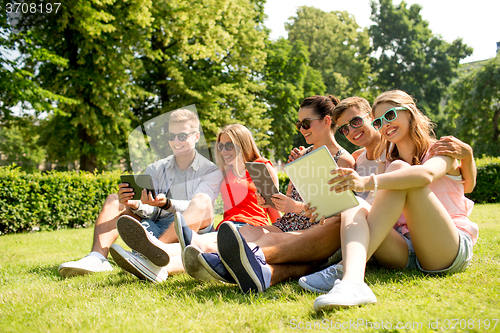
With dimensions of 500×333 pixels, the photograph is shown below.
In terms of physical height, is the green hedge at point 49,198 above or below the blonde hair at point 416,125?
below

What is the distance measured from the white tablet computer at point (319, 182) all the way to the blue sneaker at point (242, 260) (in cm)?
54

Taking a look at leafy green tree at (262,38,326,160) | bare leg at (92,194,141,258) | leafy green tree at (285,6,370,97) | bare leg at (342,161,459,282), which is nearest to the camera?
bare leg at (342,161,459,282)

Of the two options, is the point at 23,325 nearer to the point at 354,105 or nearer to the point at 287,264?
the point at 287,264

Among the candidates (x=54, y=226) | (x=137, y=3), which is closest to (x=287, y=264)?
(x=54, y=226)

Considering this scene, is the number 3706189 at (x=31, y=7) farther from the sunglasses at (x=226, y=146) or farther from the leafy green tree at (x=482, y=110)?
the leafy green tree at (x=482, y=110)

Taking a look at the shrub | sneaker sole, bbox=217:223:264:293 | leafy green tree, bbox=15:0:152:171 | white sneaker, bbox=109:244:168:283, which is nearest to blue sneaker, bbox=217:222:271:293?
sneaker sole, bbox=217:223:264:293

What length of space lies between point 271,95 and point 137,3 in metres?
9.94

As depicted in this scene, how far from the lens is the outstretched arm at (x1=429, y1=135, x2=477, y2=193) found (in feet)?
8.11

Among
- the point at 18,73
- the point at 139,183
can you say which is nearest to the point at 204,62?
the point at 18,73

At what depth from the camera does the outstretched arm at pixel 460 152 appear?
2.47 m

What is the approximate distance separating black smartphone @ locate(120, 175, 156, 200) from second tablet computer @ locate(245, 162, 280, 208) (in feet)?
2.84

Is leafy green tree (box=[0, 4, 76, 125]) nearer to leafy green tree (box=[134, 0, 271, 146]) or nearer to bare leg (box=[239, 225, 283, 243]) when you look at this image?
leafy green tree (box=[134, 0, 271, 146])

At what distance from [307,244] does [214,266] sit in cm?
71

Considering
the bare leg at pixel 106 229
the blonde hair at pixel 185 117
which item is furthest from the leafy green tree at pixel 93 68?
the blonde hair at pixel 185 117
